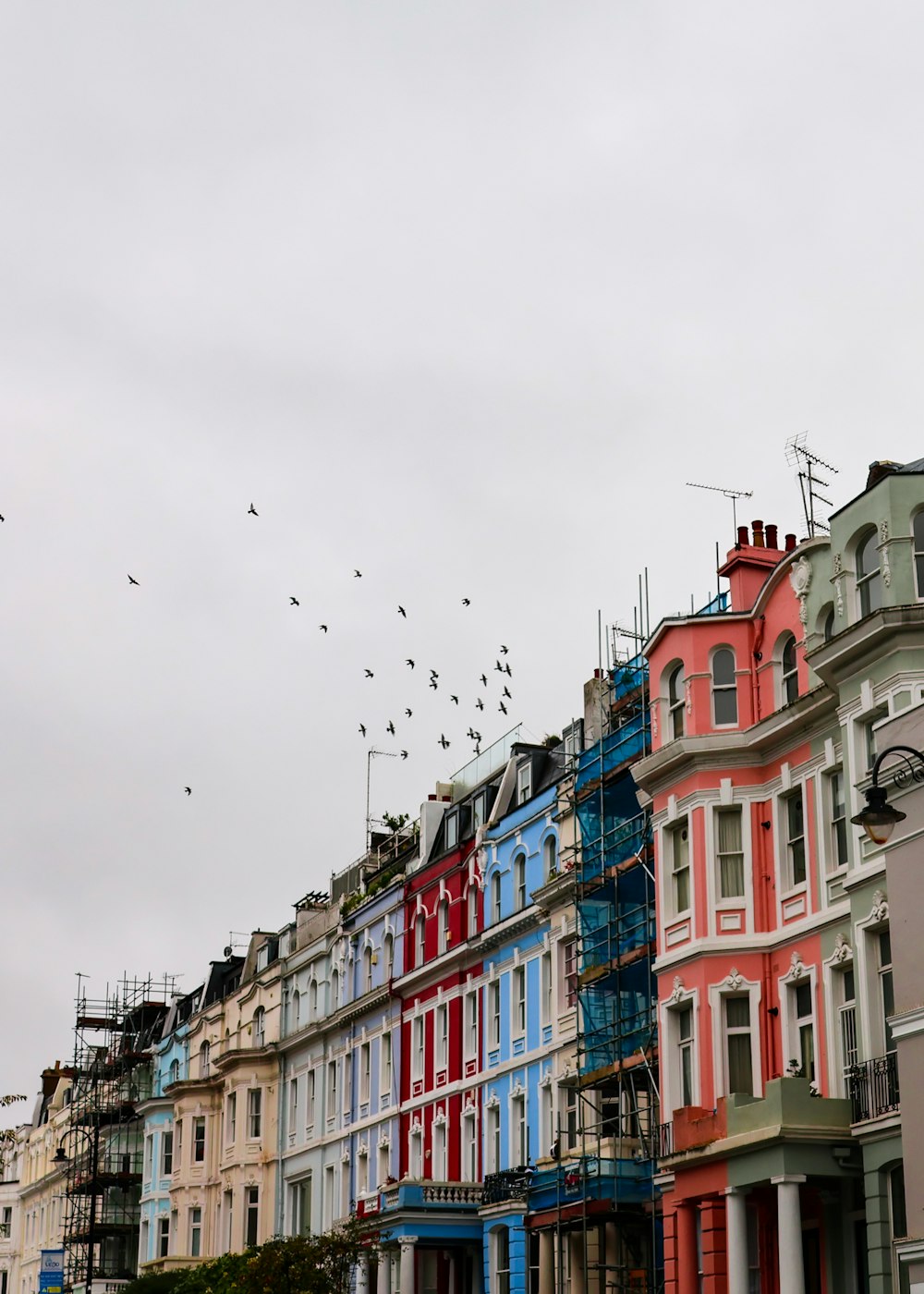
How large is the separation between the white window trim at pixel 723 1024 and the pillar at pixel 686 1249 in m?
2.26

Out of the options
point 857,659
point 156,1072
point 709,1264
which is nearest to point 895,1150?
point 709,1264

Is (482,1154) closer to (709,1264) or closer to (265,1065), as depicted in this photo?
(709,1264)

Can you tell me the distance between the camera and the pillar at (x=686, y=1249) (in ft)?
116

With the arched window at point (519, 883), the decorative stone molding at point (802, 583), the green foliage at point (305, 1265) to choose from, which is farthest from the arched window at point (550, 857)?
the decorative stone molding at point (802, 583)

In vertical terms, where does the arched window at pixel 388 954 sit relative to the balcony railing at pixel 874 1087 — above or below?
above

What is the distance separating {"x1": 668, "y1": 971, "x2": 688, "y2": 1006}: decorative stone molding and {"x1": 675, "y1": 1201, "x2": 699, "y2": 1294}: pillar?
4.04m

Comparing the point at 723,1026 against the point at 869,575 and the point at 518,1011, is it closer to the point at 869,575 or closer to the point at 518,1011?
the point at 869,575

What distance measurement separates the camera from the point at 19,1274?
114 m

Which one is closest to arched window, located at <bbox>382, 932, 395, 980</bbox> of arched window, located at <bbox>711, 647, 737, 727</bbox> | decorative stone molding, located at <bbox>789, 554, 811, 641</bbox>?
arched window, located at <bbox>711, 647, 737, 727</bbox>

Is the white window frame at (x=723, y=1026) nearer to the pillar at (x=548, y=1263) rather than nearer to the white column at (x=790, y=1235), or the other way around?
the white column at (x=790, y=1235)

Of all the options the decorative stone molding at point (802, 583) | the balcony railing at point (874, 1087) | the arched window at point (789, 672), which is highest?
the decorative stone molding at point (802, 583)

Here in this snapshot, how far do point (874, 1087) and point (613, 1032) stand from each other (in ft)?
40.7

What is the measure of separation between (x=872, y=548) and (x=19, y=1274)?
313 feet

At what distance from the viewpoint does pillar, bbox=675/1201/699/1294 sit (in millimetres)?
35375
